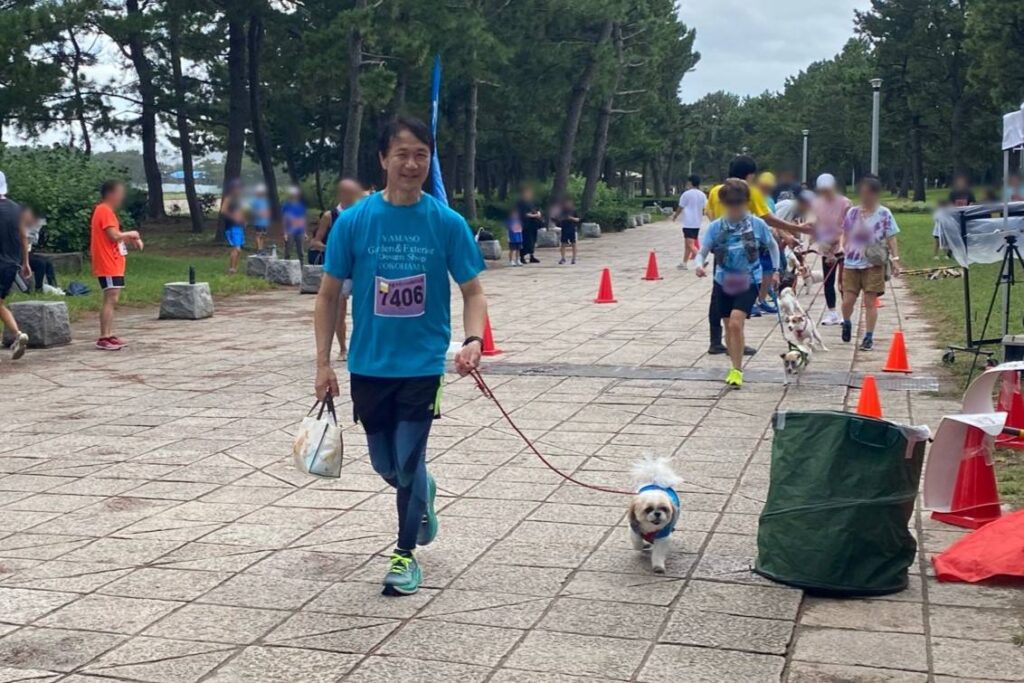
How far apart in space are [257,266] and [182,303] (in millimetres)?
5957

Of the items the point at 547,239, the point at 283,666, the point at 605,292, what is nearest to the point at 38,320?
the point at 605,292

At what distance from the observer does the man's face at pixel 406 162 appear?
15.1ft

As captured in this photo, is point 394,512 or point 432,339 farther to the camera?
point 394,512

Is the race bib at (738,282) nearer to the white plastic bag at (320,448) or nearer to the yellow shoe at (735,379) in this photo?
the yellow shoe at (735,379)

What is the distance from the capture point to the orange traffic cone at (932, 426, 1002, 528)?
221 inches

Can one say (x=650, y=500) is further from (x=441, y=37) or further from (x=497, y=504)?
(x=441, y=37)

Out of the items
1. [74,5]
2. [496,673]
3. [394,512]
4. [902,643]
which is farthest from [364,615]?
[74,5]

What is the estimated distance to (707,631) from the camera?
435 cm

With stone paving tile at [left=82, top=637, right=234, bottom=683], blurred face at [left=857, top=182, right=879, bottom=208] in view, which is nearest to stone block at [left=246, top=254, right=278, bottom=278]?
blurred face at [left=857, top=182, right=879, bottom=208]

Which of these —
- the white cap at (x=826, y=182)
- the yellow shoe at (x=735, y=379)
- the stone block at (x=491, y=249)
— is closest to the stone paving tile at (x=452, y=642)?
the yellow shoe at (x=735, y=379)

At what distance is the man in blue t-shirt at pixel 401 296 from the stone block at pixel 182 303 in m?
11.2

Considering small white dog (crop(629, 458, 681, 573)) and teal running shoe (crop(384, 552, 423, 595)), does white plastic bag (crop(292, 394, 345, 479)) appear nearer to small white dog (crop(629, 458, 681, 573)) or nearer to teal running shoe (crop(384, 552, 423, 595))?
teal running shoe (crop(384, 552, 423, 595))

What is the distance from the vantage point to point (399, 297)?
183 inches

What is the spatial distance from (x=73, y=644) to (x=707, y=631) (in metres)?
2.27
